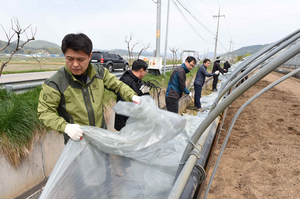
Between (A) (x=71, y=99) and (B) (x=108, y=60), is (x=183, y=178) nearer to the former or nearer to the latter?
(A) (x=71, y=99)

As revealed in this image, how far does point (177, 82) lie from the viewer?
393 cm

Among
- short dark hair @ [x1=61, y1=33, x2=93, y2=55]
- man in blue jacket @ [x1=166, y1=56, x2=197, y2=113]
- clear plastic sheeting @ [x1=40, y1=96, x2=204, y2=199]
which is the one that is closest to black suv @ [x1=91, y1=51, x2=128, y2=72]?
man in blue jacket @ [x1=166, y1=56, x2=197, y2=113]

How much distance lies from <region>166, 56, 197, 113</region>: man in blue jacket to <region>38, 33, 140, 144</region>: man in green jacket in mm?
2530

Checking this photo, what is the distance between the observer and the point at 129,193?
121 cm

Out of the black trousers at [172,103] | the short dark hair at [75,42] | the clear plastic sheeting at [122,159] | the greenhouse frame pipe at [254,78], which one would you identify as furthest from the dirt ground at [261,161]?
the short dark hair at [75,42]

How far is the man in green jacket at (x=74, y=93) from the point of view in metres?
1.12

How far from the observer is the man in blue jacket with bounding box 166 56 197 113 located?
3842 mm

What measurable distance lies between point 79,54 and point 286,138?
4048mm

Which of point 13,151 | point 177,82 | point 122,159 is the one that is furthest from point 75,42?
point 177,82

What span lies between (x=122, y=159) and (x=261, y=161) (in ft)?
8.29

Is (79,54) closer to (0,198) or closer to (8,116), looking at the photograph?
(8,116)

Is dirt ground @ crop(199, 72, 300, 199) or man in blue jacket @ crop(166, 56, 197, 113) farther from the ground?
man in blue jacket @ crop(166, 56, 197, 113)

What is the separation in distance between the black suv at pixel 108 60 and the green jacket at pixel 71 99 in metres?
11.2

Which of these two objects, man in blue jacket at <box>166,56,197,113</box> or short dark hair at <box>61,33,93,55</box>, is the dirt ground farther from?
short dark hair at <box>61,33,93,55</box>
